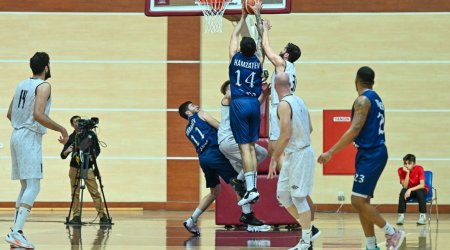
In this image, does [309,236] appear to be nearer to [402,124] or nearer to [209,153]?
[209,153]

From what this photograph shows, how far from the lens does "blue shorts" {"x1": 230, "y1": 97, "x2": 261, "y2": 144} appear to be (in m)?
12.6

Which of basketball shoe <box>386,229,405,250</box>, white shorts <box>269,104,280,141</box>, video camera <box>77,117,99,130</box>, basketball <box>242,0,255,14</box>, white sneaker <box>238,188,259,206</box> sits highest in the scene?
basketball <box>242,0,255,14</box>

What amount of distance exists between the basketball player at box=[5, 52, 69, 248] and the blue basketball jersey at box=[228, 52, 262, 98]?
2444mm

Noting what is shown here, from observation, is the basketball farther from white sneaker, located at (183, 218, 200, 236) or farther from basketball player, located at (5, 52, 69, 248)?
white sneaker, located at (183, 218, 200, 236)

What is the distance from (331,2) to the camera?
73.2 ft

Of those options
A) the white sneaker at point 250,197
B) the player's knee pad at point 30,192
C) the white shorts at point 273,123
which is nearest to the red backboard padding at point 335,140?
the white shorts at point 273,123

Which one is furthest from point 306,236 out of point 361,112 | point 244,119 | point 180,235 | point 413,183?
point 413,183

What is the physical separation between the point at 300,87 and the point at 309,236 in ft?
39.3

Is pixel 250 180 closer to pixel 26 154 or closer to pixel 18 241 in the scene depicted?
pixel 26 154

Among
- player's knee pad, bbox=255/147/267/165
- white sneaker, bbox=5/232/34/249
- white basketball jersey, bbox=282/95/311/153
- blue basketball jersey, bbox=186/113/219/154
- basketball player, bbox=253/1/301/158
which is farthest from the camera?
blue basketball jersey, bbox=186/113/219/154

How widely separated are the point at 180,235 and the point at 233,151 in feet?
4.79

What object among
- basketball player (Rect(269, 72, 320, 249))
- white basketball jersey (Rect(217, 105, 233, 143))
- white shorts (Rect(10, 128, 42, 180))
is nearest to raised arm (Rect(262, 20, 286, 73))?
white basketball jersey (Rect(217, 105, 233, 143))

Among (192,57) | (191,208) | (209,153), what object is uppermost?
(192,57)

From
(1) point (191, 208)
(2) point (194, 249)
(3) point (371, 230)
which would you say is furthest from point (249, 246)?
(1) point (191, 208)
